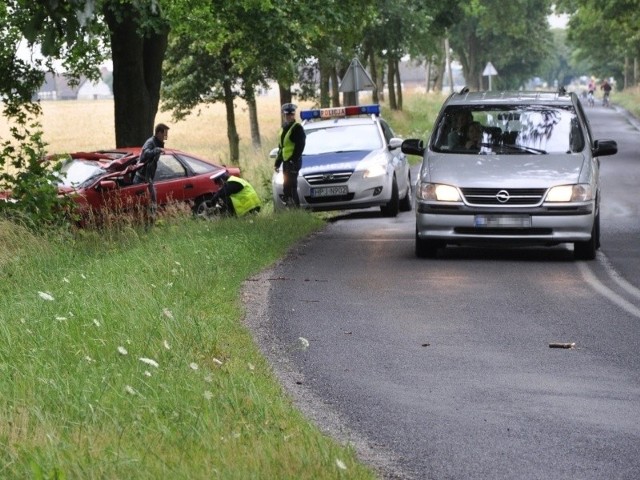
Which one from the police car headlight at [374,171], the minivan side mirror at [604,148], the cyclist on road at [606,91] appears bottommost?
the cyclist on road at [606,91]

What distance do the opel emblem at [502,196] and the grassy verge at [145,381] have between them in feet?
8.64

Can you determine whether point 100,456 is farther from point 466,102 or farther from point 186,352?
point 466,102

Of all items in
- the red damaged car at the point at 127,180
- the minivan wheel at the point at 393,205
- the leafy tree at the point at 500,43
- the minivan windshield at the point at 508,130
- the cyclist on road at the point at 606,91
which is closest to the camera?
the minivan windshield at the point at 508,130

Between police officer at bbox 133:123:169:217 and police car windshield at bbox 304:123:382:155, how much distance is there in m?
3.31

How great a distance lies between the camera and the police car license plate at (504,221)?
15648mm

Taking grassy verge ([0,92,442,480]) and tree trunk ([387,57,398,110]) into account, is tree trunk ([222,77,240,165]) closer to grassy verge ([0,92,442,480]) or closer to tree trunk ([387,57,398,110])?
tree trunk ([387,57,398,110])

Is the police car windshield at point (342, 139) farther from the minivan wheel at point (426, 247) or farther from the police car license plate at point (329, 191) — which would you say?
the minivan wheel at point (426, 247)

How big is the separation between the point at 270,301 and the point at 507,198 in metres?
3.88

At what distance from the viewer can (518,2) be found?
77438mm

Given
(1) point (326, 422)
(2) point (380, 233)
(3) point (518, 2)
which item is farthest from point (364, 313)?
(3) point (518, 2)

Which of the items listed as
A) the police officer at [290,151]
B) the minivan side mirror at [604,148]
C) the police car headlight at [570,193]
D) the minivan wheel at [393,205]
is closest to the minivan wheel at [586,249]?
the police car headlight at [570,193]

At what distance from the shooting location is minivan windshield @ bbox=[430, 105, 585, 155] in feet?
54.6

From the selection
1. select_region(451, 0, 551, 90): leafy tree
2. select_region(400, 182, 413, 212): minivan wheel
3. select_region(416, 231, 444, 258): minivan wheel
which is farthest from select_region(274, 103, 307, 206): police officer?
select_region(451, 0, 551, 90): leafy tree

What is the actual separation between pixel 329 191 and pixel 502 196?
7.99 m
